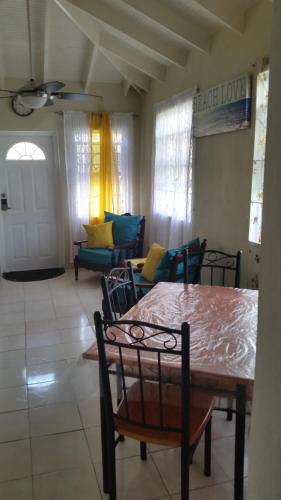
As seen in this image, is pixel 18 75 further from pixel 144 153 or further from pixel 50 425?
pixel 50 425

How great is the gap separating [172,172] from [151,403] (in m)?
→ 3.47

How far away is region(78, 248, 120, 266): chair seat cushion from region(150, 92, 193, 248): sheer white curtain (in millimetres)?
737

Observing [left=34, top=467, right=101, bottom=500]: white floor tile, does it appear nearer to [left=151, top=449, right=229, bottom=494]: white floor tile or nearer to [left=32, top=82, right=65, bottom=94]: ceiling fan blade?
[left=151, top=449, right=229, bottom=494]: white floor tile

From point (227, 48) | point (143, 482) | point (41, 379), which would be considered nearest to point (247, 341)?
point (143, 482)

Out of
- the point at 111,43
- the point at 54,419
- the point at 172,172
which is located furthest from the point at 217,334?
the point at 111,43

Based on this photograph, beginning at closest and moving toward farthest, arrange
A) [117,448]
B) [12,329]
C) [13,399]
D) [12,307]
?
[117,448]
[13,399]
[12,329]
[12,307]

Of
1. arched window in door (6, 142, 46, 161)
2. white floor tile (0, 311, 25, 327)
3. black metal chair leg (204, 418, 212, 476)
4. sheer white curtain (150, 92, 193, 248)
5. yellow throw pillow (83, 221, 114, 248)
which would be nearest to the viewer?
black metal chair leg (204, 418, 212, 476)

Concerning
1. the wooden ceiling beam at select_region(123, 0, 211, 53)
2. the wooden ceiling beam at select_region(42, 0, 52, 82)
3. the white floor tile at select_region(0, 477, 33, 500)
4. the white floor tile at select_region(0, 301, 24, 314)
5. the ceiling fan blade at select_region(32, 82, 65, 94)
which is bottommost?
the white floor tile at select_region(0, 477, 33, 500)

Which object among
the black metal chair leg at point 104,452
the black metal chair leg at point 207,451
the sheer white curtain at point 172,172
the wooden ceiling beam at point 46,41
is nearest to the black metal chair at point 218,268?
the sheer white curtain at point 172,172

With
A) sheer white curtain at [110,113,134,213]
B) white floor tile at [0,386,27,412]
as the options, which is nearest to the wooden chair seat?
white floor tile at [0,386,27,412]

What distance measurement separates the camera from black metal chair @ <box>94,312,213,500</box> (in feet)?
5.21

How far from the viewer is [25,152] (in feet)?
19.6

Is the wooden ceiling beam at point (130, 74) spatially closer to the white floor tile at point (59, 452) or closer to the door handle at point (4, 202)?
the door handle at point (4, 202)

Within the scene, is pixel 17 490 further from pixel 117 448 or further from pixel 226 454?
pixel 226 454
